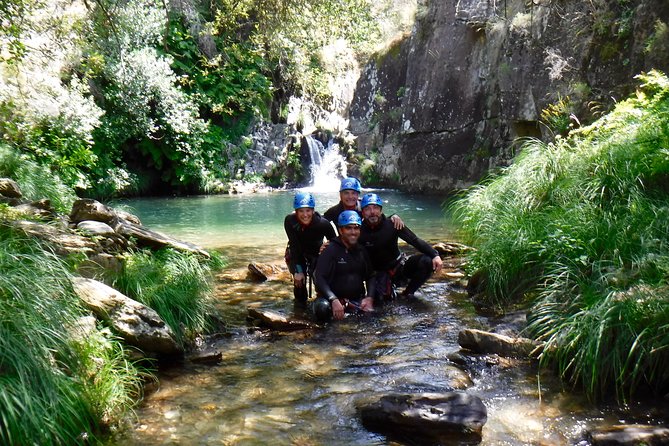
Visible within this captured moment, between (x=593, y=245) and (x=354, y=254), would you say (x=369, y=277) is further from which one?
(x=593, y=245)

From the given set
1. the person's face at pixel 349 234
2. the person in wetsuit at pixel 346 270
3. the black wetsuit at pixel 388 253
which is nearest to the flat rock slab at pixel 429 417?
the person in wetsuit at pixel 346 270

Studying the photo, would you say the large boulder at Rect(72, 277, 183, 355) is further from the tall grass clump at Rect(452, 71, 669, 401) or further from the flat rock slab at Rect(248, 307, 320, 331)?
the tall grass clump at Rect(452, 71, 669, 401)

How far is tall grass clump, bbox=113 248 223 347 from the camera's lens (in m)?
5.02

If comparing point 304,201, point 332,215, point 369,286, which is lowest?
point 369,286

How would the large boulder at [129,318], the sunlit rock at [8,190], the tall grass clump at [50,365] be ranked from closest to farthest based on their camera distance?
1. the tall grass clump at [50,365]
2. the large boulder at [129,318]
3. the sunlit rock at [8,190]

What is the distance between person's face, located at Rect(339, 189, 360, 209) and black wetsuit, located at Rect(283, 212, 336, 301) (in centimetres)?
33

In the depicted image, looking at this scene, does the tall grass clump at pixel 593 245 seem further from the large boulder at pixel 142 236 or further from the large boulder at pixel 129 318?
the large boulder at pixel 142 236

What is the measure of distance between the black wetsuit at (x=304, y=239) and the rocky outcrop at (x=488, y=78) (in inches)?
159

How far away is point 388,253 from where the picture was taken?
6.82 meters

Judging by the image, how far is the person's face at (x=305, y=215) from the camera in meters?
6.63

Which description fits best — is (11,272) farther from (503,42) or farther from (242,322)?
(503,42)

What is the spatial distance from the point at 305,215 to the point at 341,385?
9.10 feet

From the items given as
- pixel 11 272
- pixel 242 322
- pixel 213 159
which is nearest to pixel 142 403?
pixel 11 272

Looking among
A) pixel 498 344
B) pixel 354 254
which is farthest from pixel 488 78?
pixel 498 344
